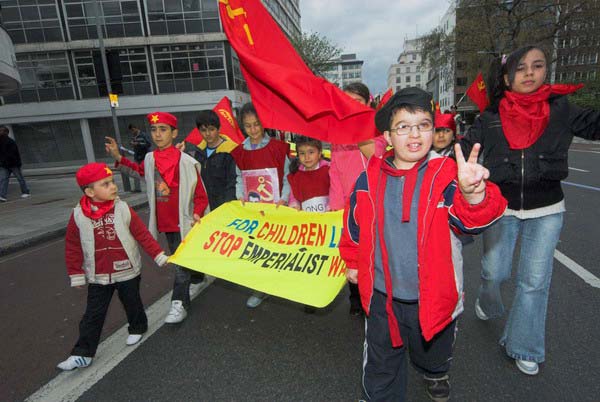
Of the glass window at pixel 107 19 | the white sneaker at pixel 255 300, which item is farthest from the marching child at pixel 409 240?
the glass window at pixel 107 19

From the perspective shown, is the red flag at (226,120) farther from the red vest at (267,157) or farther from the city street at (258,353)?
the city street at (258,353)

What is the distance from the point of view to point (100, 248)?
2869 millimetres

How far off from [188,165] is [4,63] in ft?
34.4

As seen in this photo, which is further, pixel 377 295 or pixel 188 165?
pixel 188 165

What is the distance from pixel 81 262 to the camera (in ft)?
9.55

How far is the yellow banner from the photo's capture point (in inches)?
112

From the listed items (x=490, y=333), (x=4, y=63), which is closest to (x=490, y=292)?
(x=490, y=333)

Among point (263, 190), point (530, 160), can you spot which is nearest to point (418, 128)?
point (530, 160)

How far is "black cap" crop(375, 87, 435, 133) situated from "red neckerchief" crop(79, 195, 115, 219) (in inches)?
87.4

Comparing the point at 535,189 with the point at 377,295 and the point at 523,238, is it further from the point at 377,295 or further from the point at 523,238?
the point at 377,295

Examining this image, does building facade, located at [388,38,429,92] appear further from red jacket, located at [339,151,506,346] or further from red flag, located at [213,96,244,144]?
red jacket, located at [339,151,506,346]

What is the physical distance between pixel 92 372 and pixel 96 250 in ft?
2.99

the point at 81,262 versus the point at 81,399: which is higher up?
the point at 81,262

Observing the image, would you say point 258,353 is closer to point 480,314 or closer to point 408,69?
point 480,314
